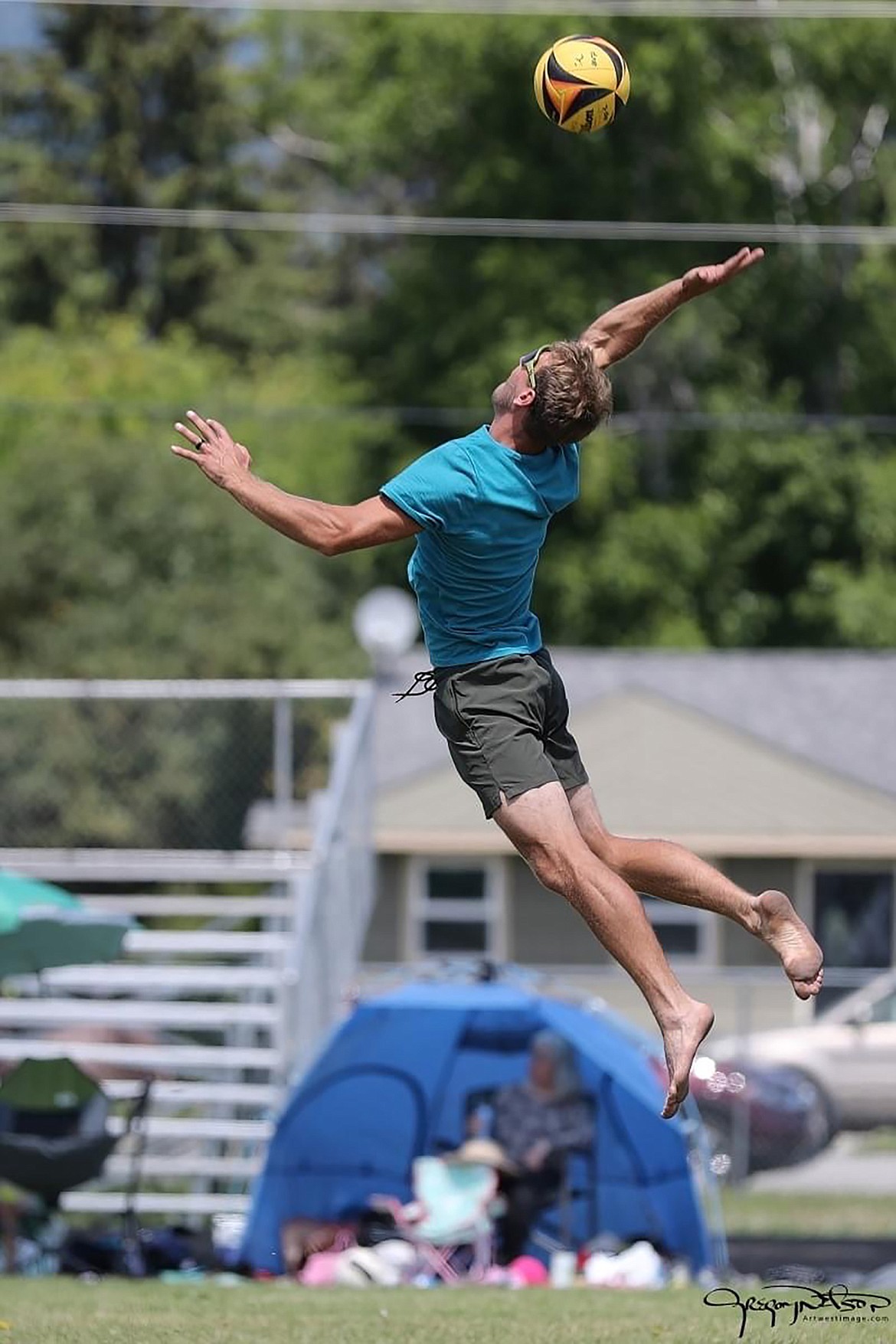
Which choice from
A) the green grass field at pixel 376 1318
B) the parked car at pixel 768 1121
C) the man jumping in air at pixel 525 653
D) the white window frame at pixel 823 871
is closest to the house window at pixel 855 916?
the white window frame at pixel 823 871

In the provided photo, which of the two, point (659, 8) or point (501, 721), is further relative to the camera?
point (659, 8)

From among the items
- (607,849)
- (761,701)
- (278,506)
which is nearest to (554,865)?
(607,849)

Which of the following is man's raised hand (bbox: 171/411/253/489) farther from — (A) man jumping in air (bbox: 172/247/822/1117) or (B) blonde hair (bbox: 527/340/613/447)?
(B) blonde hair (bbox: 527/340/613/447)

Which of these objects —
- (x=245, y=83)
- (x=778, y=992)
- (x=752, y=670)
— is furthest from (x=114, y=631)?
(x=245, y=83)

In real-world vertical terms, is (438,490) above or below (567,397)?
below

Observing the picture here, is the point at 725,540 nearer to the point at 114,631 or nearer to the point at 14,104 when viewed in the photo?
the point at 114,631

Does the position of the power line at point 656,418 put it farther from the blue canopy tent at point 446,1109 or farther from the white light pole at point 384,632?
the blue canopy tent at point 446,1109

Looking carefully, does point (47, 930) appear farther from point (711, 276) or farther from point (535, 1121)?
point (711, 276)

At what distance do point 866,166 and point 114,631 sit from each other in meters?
11.4

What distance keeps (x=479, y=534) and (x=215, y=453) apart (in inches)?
31.7

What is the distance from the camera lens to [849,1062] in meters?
16.3

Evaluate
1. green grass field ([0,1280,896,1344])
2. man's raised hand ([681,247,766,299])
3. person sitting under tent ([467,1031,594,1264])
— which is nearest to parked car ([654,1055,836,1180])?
person sitting under tent ([467,1031,594,1264])

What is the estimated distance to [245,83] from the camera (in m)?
36.2

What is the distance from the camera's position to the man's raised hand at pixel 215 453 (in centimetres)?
583
